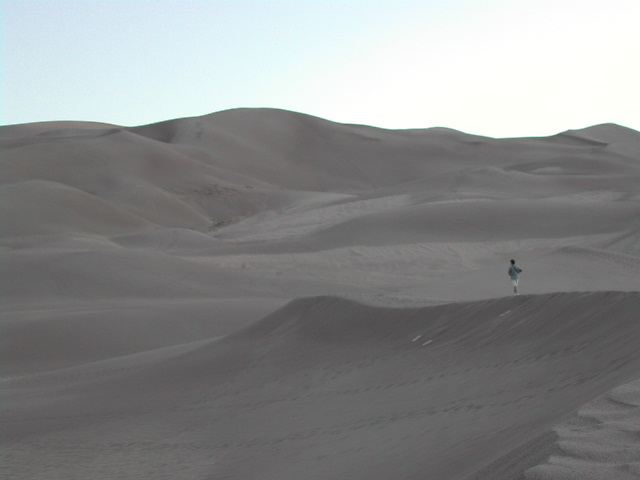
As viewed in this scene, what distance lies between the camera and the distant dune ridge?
5.89 m

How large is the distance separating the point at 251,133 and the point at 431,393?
74679 mm

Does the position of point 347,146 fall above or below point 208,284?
above

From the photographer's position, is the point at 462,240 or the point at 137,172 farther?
the point at 137,172

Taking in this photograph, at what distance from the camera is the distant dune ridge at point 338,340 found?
589cm

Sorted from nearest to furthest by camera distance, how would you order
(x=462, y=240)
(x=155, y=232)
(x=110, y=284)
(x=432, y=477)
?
(x=432, y=477)
(x=110, y=284)
(x=462, y=240)
(x=155, y=232)

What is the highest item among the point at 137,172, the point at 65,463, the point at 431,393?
the point at 137,172

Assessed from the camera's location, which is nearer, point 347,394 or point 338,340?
point 347,394

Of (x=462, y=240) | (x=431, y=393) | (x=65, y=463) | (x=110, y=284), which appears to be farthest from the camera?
(x=462, y=240)

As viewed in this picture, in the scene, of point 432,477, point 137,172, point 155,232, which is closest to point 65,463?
point 432,477

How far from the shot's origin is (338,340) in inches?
429

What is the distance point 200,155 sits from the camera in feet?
226

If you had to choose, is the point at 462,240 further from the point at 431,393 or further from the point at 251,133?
the point at 251,133

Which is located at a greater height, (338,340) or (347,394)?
(338,340)

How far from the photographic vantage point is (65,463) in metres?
8.25
